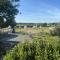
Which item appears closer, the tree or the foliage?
the foliage

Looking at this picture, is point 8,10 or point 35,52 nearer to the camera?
point 35,52

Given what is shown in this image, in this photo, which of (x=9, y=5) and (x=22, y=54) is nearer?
(x=22, y=54)

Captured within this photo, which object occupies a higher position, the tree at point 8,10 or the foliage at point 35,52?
the tree at point 8,10

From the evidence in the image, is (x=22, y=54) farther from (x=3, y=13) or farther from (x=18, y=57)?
(x=3, y=13)

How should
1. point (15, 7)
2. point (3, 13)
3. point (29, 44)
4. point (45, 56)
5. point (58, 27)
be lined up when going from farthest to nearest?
point (58, 27) < point (15, 7) < point (3, 13) < point (29, 44) < point (45, 56)

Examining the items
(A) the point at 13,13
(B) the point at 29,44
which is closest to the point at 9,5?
(A) the point at 13,13

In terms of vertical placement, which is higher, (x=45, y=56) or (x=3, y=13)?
(x=3, y=13)

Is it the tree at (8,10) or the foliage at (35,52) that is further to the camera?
the tree at (8,10)

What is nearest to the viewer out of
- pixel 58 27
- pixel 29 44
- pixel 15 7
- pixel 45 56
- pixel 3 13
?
pixel 45 56

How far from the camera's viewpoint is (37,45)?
7.32 meters

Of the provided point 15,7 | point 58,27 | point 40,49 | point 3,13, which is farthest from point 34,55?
point 58,27

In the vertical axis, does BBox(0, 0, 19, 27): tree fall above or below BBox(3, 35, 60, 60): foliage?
above

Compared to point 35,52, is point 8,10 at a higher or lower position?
higher

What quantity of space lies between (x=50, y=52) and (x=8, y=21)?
2110 centimetres
